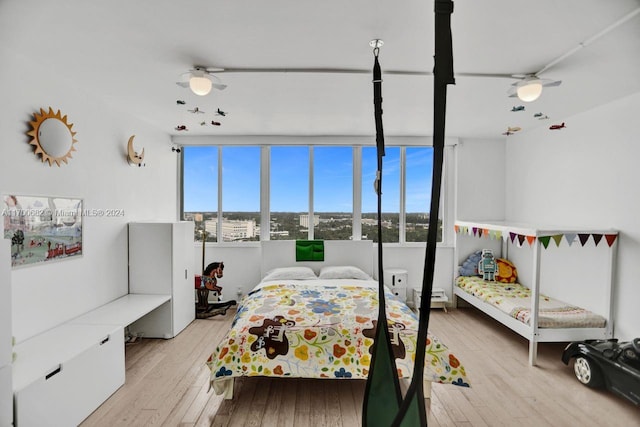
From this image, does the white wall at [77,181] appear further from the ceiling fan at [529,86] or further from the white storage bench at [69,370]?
the ceiling fan at [529,86]

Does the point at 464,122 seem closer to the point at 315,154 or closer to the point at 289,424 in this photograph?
the point at 315,154

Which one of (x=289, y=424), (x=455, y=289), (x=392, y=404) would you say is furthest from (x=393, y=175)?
(x=392, y=404)

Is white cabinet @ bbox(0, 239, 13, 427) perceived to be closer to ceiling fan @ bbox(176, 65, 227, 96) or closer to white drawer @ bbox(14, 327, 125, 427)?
white drawer @ bbox(14, 327, 125, 427)

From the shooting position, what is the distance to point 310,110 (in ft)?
10.9

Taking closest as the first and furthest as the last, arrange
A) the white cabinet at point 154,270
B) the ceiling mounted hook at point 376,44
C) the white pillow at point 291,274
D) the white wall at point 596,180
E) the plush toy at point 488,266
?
the ceiling mounted hook at point 376,44 < the white wall at point 596,180 < the white cabinet at point 154,270 < the white pillow at point 291,274 < the plush toy at point 488,266

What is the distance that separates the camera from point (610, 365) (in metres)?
2.38

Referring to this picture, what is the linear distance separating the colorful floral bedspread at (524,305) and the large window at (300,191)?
1.04m

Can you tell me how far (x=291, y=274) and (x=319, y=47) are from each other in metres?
2.66

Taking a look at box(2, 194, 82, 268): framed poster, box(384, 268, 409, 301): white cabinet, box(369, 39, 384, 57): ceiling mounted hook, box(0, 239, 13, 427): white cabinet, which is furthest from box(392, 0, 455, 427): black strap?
box(384, 268, 409, 301): white cabinet

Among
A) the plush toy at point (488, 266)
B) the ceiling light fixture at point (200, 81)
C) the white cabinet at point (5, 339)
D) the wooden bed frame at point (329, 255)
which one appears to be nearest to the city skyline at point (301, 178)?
the wooden bed frame at point (329, 255)

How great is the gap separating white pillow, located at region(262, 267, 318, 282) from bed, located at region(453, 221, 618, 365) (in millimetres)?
2057

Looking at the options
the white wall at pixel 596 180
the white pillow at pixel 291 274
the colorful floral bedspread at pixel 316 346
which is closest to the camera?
the colorful floral bedspread at pixel 316 346

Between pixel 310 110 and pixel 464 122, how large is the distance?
6.00 ft

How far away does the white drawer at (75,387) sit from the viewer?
68.8 inches
